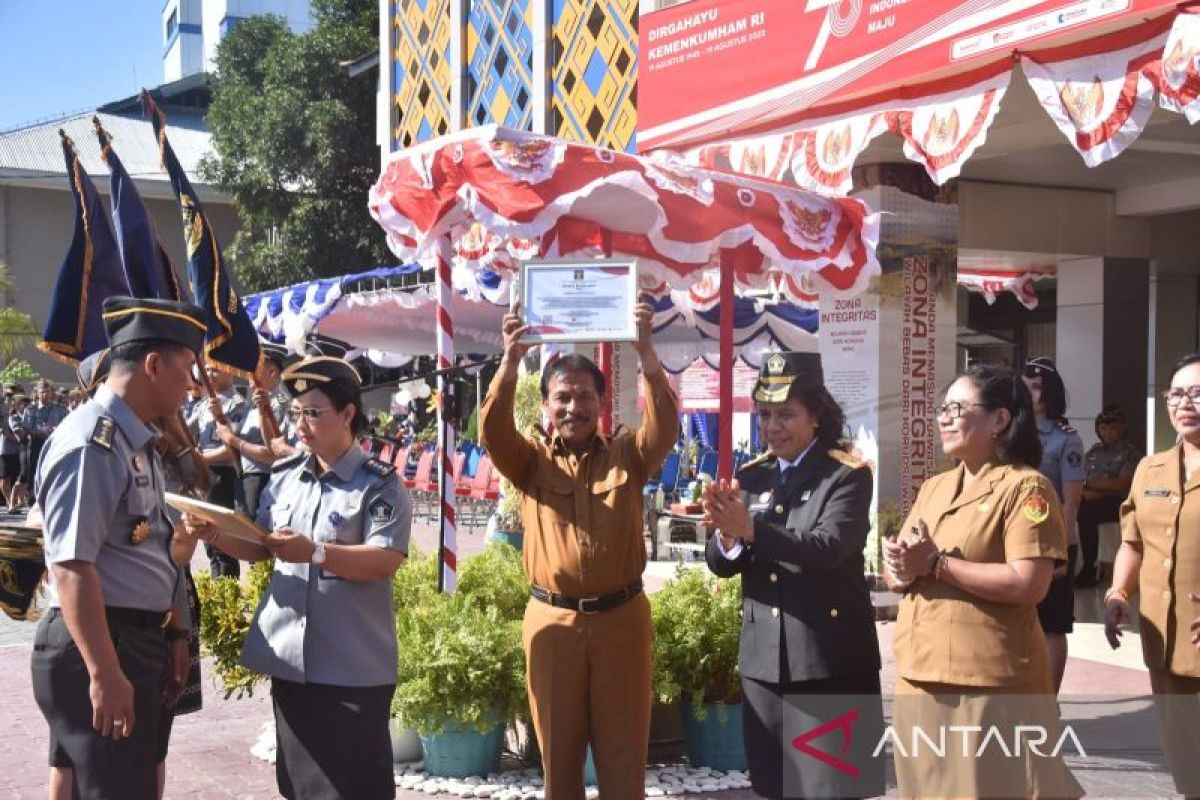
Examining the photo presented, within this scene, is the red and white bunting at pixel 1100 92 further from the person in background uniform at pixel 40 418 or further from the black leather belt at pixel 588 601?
the person in background uniform at pixel 40 418

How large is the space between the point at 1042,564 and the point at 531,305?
1.94 metres

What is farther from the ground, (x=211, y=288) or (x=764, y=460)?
(x=211, y=288)

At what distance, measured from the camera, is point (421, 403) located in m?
28.7

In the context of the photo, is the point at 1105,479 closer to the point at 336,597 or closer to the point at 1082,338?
the point at 1082,338

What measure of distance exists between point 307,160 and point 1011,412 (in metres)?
26.5

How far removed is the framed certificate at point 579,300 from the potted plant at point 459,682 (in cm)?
161

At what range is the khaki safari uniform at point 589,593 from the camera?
4254 millimetres

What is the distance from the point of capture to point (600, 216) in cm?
651

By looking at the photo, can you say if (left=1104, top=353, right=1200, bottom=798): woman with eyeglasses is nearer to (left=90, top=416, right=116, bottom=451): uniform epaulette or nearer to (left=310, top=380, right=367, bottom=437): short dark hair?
(left=310, top=380, right=367, bottom=437): short dark hair

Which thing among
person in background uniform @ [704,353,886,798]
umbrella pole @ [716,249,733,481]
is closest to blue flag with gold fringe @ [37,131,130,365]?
person in background uniform @ [704,353,886,798]

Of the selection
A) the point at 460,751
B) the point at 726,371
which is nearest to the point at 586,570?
the point at 460,751

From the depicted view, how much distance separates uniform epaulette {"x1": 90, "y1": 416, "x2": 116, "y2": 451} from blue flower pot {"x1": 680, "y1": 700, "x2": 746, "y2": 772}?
124 inches

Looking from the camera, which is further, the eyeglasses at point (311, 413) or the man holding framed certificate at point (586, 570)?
the man holding framed certificate at point (586, 570)

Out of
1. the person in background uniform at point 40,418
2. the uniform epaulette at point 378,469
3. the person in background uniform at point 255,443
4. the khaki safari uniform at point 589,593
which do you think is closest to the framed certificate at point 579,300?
the khaki safari uniform at point 589,593
